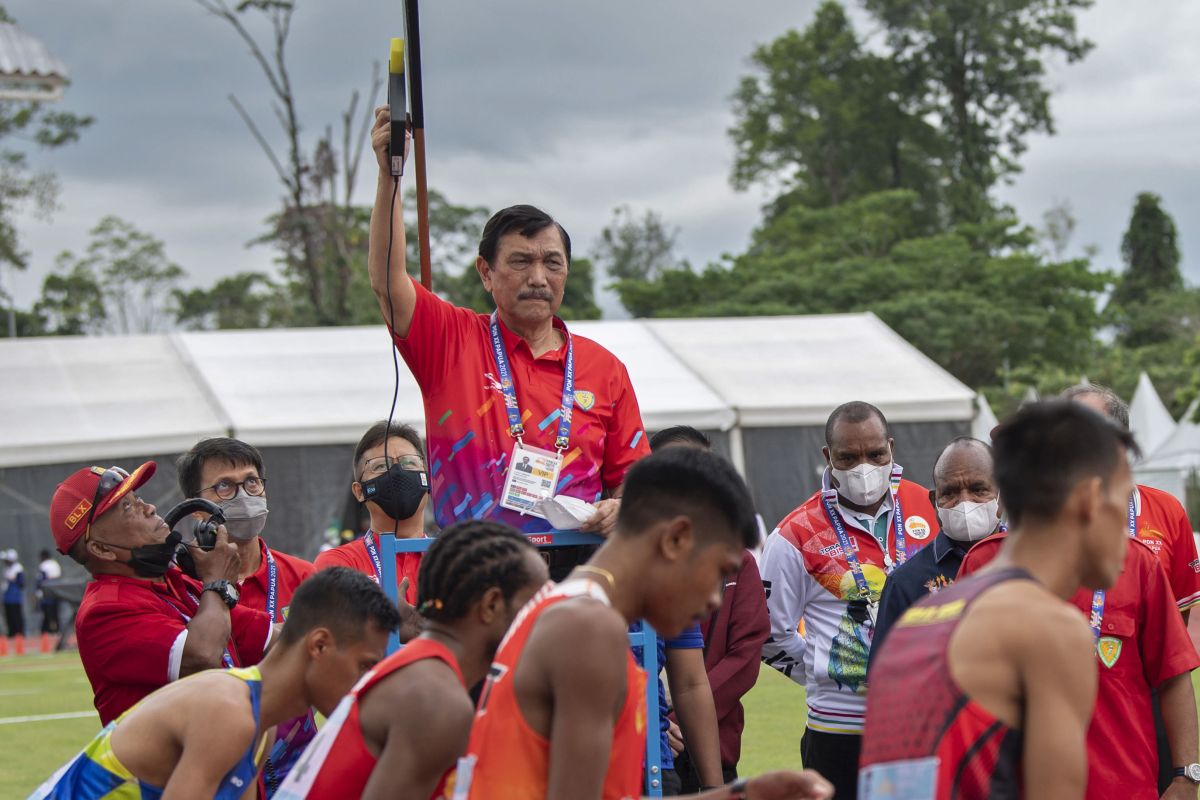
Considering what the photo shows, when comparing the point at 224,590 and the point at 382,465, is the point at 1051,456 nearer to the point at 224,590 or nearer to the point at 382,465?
the point at 224,590

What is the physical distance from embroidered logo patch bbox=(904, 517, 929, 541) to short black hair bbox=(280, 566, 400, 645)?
275 cm

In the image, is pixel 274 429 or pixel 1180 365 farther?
pixel 1180 365

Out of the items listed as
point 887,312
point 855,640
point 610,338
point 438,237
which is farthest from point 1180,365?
point 855,640

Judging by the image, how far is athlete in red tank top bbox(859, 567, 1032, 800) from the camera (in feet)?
9.16

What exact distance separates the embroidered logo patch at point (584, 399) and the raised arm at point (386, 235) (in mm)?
685

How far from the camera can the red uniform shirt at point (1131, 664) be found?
4480 mm

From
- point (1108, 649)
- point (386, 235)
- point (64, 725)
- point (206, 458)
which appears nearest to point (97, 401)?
point (64, 725)

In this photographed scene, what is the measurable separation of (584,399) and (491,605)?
1.60 meters

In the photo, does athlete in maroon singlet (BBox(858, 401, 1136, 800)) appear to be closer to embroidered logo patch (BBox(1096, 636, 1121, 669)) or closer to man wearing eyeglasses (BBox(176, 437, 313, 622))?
embroidered logo patch (BBox(1096, 636, 1121, 669))

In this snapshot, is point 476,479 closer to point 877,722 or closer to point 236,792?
point 236,792

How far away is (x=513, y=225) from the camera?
5047 mm

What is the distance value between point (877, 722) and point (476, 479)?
219 cm

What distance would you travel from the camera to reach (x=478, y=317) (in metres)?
5.15

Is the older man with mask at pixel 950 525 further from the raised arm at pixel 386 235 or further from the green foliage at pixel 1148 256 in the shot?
the green foliage at pixel 1148 256
